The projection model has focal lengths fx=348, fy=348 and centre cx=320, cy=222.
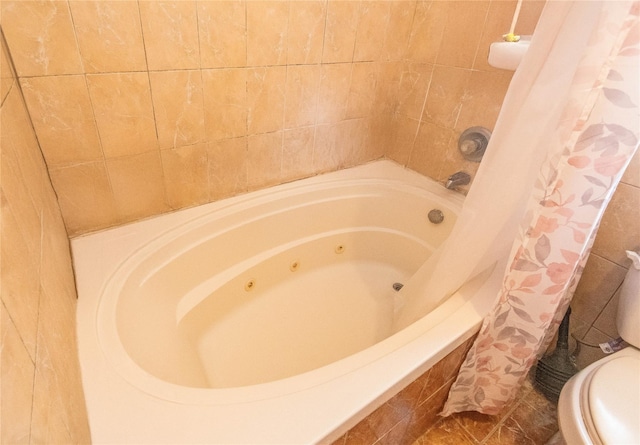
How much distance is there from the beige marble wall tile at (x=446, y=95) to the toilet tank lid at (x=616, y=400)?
1.01m

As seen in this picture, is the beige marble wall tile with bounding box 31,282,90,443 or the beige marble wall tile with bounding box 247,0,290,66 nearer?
the beige marble wall tile with bounding box 31,282,90,443

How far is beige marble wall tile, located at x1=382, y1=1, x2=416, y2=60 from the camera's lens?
4.61 feet

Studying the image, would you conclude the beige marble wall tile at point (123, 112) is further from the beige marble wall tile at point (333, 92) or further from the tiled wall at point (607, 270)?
the tiled wall at point (607, 270)

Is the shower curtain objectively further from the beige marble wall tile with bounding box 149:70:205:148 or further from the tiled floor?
the beige marble wall tile with bounding box 149:70:205:148

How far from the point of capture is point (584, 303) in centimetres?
123

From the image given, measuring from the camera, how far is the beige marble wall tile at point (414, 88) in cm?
153

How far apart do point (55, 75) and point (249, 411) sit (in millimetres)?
909

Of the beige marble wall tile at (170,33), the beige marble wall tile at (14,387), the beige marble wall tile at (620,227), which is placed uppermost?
the beige marble wall tile at (170,33)

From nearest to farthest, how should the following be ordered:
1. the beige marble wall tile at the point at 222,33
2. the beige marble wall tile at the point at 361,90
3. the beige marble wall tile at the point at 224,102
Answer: the beige marble wall tile at the point at 222,33 → the beige marble wall tile at the point at 224,102 → the beige marble wall tile at the point at 361,90

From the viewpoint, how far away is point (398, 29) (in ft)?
4.76

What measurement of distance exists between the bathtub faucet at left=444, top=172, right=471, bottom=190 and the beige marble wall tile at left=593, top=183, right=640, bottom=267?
0.50m

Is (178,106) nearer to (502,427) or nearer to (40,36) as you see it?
(40,36)

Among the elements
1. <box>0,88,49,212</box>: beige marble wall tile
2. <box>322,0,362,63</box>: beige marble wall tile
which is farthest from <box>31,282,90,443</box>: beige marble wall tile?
<box>322,0,362,63</box>: beige marble wall tile

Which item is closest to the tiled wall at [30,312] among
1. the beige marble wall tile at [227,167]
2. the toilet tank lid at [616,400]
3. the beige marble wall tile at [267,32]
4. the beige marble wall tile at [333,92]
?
the beige marble wall tile at [227,167]
